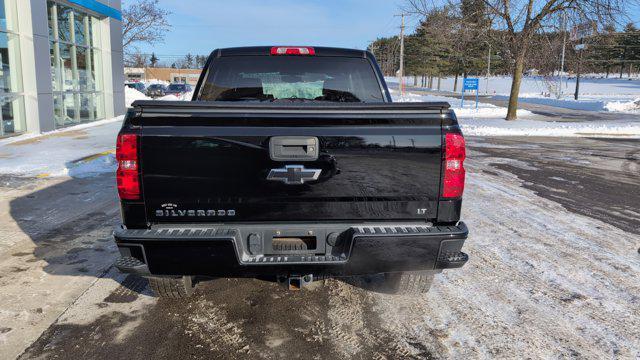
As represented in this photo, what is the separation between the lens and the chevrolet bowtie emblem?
292cm

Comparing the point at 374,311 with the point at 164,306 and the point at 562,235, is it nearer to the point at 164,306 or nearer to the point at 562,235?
the point at 164,306

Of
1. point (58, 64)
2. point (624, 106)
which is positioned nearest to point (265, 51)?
point (58, 64)

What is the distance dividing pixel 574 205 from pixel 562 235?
5.82 feet

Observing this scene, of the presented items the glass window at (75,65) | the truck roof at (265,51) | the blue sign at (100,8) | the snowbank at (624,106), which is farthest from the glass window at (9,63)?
the snowbank at (624,106)

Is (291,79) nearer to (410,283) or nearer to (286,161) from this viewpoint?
(286,161)

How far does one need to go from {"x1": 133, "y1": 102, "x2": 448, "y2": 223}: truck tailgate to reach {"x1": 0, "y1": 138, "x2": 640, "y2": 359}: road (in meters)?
0.88

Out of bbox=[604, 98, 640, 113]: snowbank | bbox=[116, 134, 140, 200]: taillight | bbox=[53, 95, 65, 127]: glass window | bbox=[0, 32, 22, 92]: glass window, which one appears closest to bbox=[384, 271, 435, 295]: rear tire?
bbox=[116, 134, 140, 200]: taillight

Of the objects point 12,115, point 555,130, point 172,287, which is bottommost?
point 172,287

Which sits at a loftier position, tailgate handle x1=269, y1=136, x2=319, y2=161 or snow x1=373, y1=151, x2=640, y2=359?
tailgate handle x1=269, y1=136, x2=319, y2=161

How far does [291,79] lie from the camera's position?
462 centimetres

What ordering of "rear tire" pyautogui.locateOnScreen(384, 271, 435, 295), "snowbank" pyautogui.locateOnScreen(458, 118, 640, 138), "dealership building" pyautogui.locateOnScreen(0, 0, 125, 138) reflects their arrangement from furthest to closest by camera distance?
"snowbank" pyautogui.locateOnScreen(458, 118, 640, 138), "dealership building" pyautogui.locateOnScreen(0, 0, 125, 138), "rear tire" pyautogui.locateOnScreen(384, 271, 435, 295)

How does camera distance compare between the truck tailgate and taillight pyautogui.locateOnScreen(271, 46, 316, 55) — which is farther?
taillight pyautogui.locateOnScreen(271, 46, 316, 55)

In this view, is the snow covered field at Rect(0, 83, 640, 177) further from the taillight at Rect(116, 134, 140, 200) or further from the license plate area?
the license plate area

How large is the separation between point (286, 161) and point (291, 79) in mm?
1892
